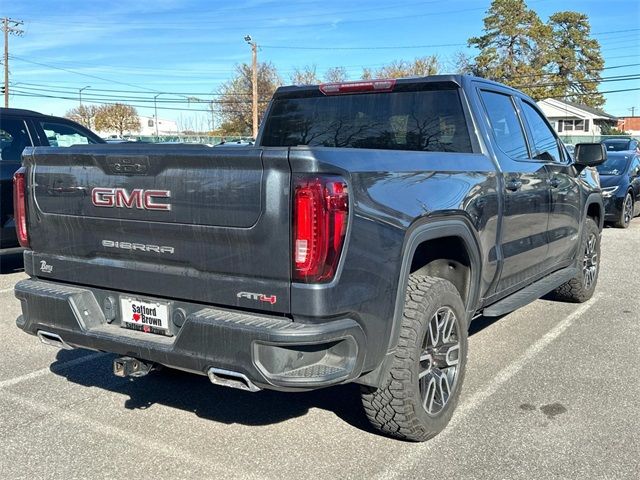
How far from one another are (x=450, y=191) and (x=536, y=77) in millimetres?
59398

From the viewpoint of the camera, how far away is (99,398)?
13.9ft

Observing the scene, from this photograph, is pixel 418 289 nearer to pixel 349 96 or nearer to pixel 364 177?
pixel 364 177

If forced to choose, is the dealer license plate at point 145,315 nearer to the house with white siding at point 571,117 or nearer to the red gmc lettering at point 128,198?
the red gmc lettering at point 128,198

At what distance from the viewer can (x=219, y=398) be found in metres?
4.24

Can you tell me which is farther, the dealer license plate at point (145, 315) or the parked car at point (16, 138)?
the parked car at point (16, 138)

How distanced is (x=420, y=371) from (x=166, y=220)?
1.58 meters

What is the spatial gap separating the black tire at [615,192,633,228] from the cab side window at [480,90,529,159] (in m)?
9.16

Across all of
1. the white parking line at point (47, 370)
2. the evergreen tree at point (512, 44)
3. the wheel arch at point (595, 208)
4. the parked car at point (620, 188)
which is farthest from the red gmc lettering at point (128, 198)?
the evergreen tree at point (512, 44)

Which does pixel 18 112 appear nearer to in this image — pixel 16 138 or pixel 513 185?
pixel 16 138

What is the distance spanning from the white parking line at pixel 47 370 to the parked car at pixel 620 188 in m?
10.7

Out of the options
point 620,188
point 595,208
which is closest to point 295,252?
point 595,208

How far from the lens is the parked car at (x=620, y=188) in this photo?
13016 mm

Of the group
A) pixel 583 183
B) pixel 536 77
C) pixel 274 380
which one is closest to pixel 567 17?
pixel 536 77

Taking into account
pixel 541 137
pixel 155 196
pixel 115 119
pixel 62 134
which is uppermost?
pixel 115 119
